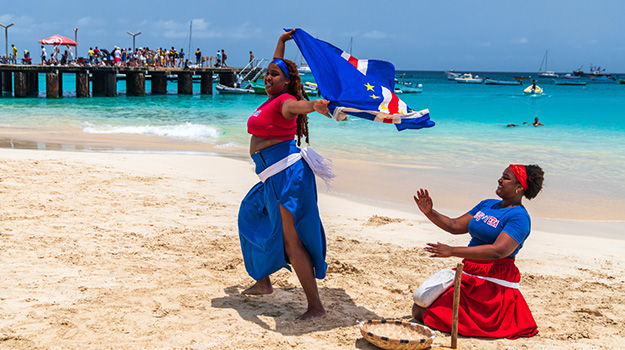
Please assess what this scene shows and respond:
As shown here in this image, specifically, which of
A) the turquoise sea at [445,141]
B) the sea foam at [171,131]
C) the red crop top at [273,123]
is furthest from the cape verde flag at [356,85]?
the sea foam at [171,131]

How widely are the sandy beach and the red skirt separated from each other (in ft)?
0.32

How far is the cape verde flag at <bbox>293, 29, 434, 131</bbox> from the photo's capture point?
345 cm

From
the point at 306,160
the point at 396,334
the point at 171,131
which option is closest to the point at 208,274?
the point at 306,160

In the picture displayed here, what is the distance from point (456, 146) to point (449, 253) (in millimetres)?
14542

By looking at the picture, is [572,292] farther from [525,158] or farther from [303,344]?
[525,158]

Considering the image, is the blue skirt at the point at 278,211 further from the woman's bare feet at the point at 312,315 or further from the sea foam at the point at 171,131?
the sea foam at the point at 171,131

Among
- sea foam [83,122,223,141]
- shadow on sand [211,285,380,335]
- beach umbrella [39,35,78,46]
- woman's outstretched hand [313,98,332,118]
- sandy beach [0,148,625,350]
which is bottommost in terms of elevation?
sea foam [83,122,223,141]

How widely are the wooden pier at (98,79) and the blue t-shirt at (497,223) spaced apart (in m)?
35.1

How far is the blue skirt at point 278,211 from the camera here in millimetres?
3666

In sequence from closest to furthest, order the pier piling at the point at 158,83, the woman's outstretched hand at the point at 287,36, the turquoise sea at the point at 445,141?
the woman's outstretched hand at the point at 287,36, the turquoise sea at the point at 445,141, the pier piling at the point at 158,83

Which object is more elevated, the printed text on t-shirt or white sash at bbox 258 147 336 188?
white sash at bbox 258 147 336 188

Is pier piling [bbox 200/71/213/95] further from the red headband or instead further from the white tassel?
the red headband

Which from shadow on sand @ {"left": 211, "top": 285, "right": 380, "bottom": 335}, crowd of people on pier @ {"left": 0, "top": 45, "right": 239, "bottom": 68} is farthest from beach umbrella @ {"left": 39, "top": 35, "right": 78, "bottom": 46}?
shadow on sand @ {"left": 211, "top": 285, "right": 380, "bottom": 335}

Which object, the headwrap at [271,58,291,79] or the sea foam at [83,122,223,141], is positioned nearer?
the headwrap at [271,58,291,79]
